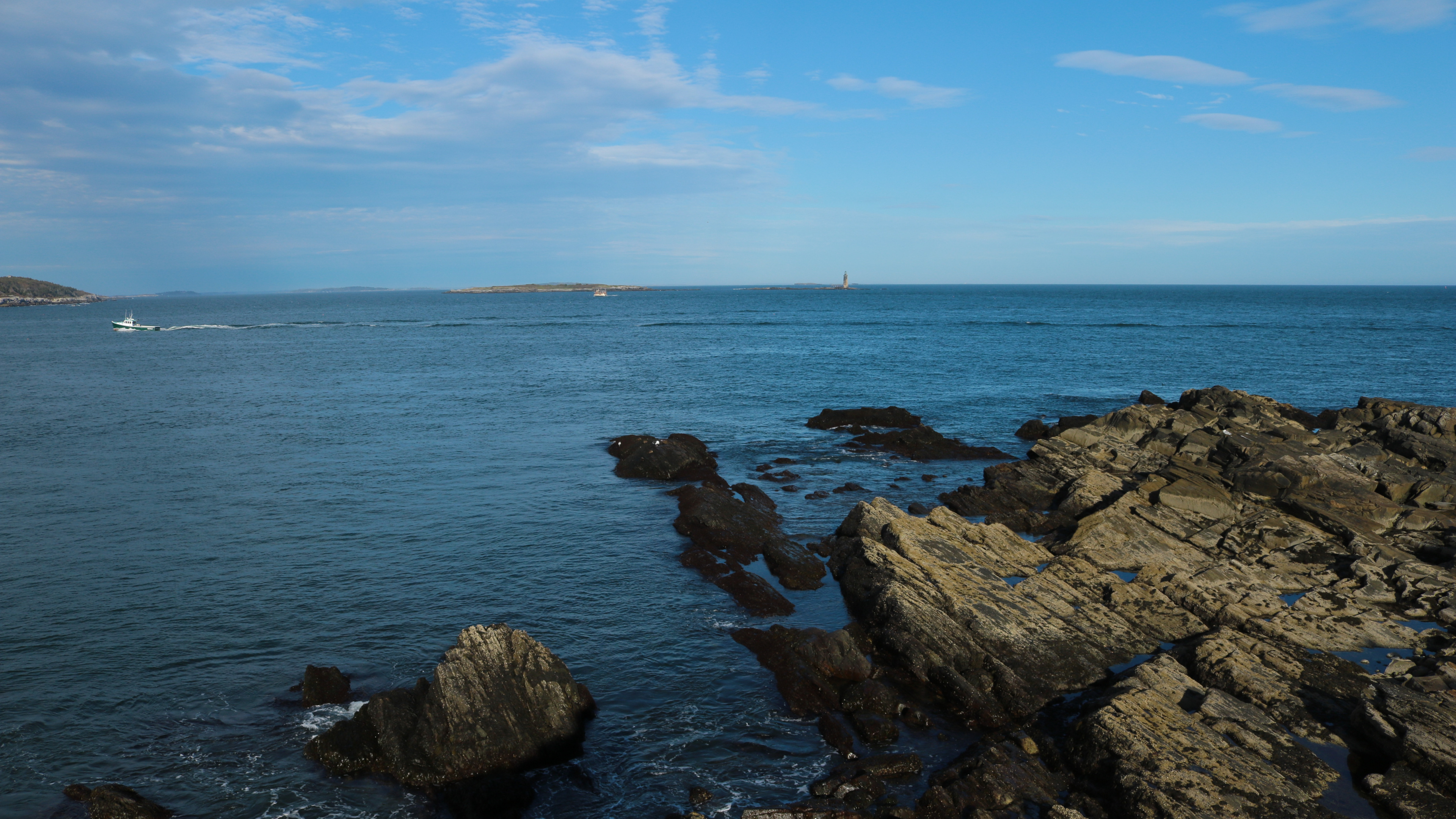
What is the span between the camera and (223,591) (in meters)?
24.9

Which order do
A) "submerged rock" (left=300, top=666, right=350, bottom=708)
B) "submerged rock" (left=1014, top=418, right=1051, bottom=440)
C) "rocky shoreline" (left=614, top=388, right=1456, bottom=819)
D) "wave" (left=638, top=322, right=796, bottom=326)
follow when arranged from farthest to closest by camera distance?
"wave" (left=638, top=322, right=796, bottom=326)
"submerged rock" (left=1014, top=418, right=1051, bottom=440)
"submerged rock" (left=300, top=666, right=350, bottom=708)
"rocky shoreline" (left=614, top=388, right=1456, bottom=819)

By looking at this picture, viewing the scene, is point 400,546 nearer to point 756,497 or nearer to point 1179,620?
point 756,497

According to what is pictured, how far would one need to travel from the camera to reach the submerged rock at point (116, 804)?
14008 millimetres

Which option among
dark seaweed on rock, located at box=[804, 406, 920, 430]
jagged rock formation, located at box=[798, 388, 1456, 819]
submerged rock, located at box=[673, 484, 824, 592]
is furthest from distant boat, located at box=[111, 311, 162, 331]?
jagged rock formation, located at box=[798, 388, 1456, 819]

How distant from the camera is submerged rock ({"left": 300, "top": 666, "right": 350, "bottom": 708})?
1827 cm

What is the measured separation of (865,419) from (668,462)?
16.6 meters

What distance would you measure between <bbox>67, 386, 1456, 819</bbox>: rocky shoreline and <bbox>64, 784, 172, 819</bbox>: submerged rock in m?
0.06

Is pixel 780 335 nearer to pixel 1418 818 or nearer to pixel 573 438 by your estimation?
pixel 573 438

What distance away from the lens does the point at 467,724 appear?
16.2 m

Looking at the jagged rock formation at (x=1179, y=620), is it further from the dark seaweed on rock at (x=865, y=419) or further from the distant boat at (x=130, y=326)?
the distant boat at (x=130, y=326)

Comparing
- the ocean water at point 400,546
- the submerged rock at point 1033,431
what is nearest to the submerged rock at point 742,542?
the ocean water at point 400,546

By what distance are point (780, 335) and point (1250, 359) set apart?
66123mm

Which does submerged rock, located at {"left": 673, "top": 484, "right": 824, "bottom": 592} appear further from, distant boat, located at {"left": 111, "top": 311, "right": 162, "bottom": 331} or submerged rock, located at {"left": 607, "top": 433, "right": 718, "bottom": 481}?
distant boat, located at {"left": 111, "top": 311, "right": 162, "bottom": 331}

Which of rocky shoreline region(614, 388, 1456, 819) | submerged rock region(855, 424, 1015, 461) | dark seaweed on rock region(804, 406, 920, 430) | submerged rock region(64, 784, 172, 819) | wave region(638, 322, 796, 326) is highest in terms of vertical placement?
wave region(638, 322, 796, 326)
